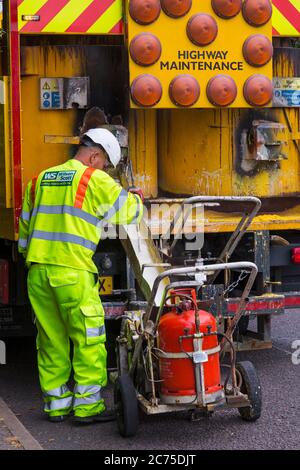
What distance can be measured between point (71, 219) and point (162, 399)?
105 cm

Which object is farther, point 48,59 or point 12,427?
point 48,59

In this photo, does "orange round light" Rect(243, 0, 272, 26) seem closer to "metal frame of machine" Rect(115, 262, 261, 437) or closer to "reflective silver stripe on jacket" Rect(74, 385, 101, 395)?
"metal frame of machine" Rect(115, 262, 261, 437)

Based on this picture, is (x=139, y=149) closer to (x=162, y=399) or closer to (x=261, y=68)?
(x=261, y=68)

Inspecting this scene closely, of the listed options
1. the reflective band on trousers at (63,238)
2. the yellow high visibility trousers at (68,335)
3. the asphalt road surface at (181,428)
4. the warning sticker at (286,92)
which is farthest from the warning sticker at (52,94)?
the asphalt road surface at (181,428)

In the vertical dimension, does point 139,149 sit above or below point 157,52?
below

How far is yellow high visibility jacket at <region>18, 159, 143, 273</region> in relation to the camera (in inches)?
187

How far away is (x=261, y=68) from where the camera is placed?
18.6 feet

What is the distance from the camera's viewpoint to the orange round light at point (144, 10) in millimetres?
5453

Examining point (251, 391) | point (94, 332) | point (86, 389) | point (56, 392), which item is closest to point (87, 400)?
point (86, 389)

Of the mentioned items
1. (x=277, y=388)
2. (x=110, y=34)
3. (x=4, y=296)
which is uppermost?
(x=110, y=34)

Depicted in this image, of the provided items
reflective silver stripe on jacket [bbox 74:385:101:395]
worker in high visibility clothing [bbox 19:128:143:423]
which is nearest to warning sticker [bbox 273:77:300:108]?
worker in high visibility clothing [bbox 19:128:143:423]

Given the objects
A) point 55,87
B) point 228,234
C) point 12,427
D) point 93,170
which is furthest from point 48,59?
point 12,427

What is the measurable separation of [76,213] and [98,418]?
1.09m

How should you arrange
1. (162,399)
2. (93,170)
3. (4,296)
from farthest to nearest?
(4,296)
(93,170)
(162,399)
